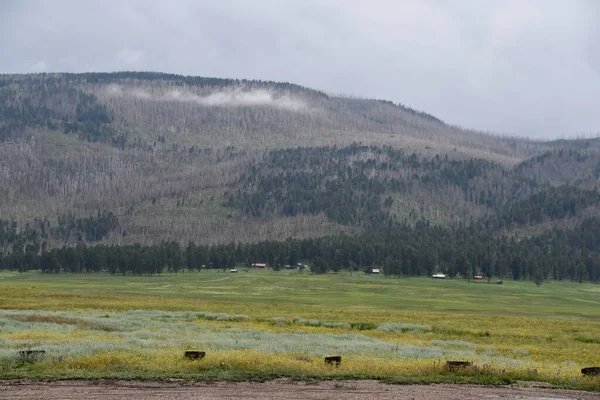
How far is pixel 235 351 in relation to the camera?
40.1m

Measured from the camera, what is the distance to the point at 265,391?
28438 millimetres

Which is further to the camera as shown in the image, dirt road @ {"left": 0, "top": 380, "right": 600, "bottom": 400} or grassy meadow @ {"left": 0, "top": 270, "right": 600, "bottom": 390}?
grassy meadow @ {"left": 0, "top": 270, "right": 600, "bottom": 390}

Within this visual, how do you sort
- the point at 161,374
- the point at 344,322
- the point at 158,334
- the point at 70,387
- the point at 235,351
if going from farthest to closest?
the point at 344,322
the point at 158,334
the point at 235,351
the point at 161,374
the point at 70,387

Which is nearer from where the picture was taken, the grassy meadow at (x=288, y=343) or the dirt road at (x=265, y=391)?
the dirt road at (x=265, y=391)

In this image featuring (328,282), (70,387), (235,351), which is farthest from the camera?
(328,282)

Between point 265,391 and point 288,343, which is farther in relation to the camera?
point 288,343

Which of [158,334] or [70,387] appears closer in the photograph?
[70,387]

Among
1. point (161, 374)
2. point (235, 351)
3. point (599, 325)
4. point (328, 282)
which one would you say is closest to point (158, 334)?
point (235, 351)

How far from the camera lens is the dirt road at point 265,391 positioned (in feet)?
87.9

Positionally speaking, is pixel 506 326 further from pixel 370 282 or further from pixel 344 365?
pixel 370 282

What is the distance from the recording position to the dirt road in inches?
1055

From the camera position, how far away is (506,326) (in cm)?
7469

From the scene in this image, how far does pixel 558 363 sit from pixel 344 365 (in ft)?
56.3

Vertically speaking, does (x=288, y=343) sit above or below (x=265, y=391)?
below
